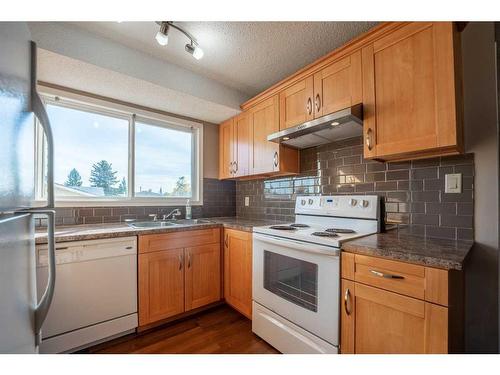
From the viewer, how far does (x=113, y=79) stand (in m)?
1.85

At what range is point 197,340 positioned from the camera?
5.77 feet

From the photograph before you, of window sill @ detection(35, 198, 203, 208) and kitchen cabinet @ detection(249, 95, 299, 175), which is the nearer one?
window sill @ detection(35, 198, 203, 208)

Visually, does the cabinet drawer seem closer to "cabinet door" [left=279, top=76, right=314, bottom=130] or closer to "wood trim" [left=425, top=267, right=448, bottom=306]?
"wood trim" [left=425, top=267, right=448, bottom=306]

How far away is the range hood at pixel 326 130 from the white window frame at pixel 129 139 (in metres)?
1.24

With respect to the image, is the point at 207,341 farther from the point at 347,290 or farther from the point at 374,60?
the point at 374,60

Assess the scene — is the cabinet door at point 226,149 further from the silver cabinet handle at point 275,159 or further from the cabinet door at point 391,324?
the cabinet door at point 391,324

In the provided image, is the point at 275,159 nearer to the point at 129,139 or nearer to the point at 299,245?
the point at 299,245

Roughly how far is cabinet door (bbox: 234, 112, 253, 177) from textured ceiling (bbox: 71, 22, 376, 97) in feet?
1.58

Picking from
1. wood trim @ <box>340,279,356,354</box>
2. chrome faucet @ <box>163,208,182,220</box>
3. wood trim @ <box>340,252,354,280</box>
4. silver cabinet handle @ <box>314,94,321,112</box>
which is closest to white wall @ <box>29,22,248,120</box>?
silver cabinet handle @ <box>314,94,321,112</box>

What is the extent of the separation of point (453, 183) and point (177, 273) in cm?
211

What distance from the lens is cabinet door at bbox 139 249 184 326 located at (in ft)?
6.01

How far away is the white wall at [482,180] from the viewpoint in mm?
1240

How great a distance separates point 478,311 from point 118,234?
2.35 metres
